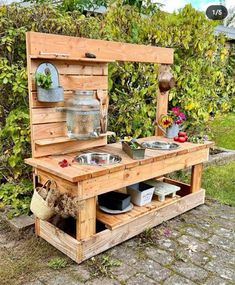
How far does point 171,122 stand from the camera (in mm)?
3439

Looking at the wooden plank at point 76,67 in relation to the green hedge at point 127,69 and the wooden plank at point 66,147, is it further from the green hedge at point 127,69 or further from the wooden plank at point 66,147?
the wooden plank at point 66,147

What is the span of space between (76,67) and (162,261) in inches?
66.8

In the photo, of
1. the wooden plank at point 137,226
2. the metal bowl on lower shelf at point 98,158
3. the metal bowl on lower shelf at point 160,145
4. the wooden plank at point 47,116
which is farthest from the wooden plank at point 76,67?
the wooden plank at point 137,226

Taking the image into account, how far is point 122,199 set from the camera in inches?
109

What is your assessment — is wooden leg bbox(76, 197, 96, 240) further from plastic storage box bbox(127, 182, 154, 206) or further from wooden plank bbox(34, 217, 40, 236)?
plastic storage box bbox(127, 182, 154, 206)

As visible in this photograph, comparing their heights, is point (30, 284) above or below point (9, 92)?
below

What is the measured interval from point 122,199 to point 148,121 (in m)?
1.34

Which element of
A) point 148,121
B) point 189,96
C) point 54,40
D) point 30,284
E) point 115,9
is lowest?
point 30,284

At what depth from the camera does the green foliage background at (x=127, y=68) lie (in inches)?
114

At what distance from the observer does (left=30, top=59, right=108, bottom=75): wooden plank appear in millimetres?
2381

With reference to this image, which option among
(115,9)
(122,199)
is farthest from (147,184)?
(115,9)

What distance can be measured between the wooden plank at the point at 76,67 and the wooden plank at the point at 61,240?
1.22m

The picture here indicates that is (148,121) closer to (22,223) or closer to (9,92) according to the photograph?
(9,92)

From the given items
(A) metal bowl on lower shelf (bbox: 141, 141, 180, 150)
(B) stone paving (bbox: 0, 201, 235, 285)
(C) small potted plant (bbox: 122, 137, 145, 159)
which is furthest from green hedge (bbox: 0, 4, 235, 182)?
(B) stone paving (bbox: 0, 201, 235, 285)
